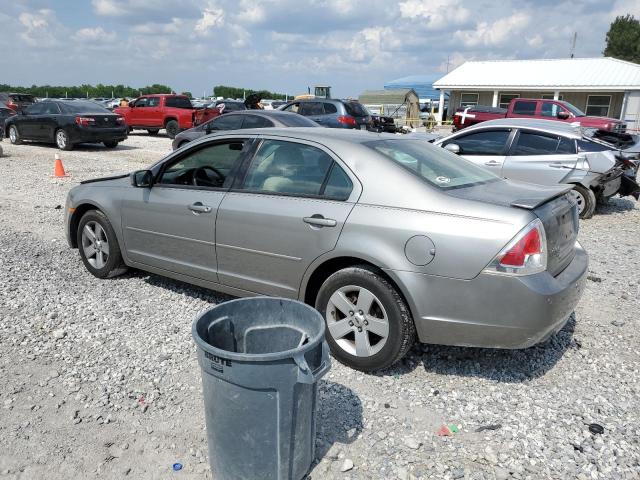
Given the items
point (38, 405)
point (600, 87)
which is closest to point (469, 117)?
point (600, 87)

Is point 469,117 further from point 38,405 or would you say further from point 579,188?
point 38,405

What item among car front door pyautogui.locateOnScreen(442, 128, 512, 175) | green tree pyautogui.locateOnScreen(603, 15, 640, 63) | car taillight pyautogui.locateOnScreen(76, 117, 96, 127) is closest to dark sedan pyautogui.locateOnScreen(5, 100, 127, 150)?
car taillight pyautogui.locateOnScreen(76, 117, 96, 127)

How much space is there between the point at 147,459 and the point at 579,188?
8.19 metres

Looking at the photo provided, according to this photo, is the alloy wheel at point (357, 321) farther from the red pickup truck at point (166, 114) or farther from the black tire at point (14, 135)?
the black tire at point (14, 135)

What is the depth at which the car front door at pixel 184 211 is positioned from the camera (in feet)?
13.9

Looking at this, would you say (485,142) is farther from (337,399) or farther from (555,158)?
(337,399)

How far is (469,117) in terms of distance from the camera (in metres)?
19.5

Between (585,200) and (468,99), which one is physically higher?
(468,99)

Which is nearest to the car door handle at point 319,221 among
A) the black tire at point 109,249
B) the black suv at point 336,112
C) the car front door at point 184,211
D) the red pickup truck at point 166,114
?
the car front door at point 184,211

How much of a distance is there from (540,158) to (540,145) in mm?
258

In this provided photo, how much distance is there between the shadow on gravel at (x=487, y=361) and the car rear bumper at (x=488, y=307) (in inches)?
20.3

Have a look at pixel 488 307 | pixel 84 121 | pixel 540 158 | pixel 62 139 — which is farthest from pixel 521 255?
pixel 62 139

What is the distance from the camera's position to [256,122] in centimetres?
1164

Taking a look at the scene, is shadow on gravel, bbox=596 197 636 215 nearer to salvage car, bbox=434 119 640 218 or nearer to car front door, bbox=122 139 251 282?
salvage car, bbox=434 119 640 218
